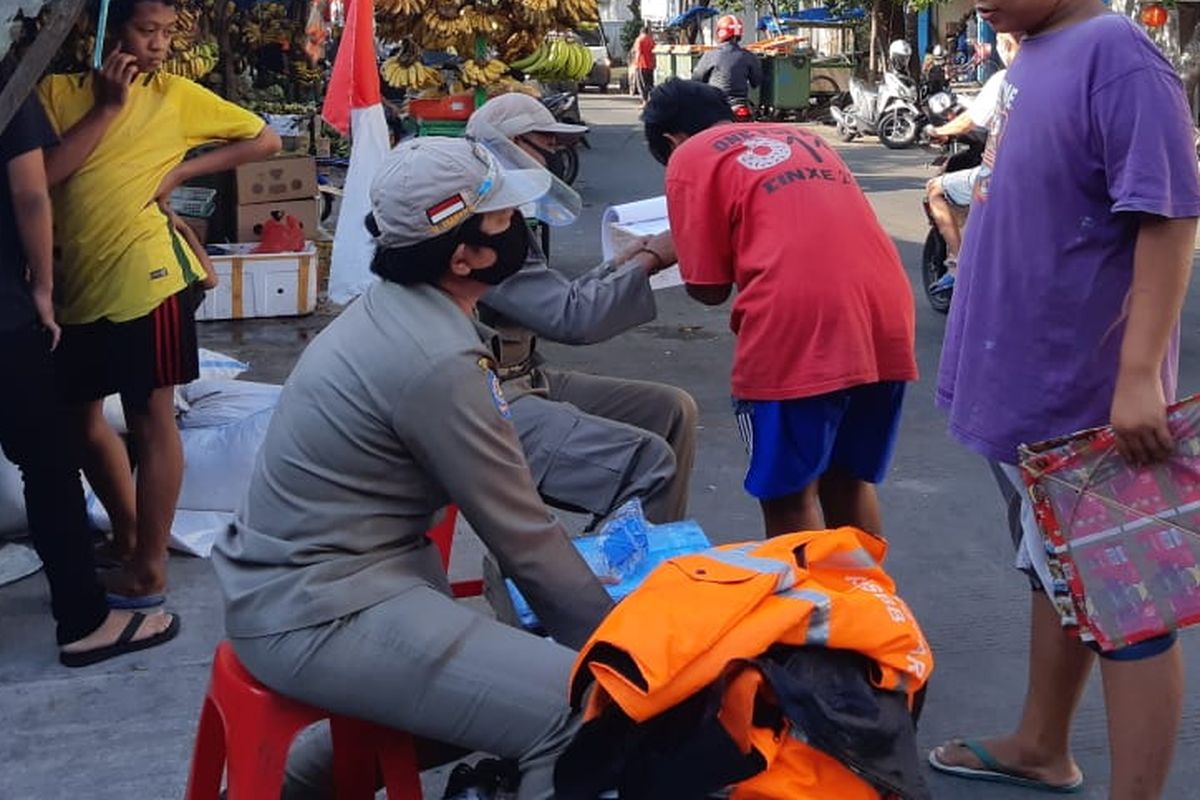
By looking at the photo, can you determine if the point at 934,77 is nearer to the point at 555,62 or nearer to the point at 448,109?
the point at 555,62

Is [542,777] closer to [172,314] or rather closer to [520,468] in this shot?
[520,468]

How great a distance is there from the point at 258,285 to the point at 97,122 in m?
4.01

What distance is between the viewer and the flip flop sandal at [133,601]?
423cm

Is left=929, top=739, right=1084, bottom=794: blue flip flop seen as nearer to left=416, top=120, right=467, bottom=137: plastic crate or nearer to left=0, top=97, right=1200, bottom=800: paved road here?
left=0, top=97, right=1200, bottom=800: paved road

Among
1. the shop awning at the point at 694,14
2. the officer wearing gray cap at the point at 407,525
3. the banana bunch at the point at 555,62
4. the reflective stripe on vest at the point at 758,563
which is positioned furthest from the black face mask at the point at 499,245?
the shop awning at the point at 694,14

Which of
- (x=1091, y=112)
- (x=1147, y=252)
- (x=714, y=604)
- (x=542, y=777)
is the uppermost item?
(x=1091, y=112)

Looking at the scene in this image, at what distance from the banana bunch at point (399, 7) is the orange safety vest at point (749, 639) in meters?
7.16

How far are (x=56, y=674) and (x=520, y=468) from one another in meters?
2.01

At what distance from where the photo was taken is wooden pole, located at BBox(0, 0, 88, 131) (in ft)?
11.8

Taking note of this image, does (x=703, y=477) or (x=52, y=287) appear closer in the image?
(x=52, y=287)

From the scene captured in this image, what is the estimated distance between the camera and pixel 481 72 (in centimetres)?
907

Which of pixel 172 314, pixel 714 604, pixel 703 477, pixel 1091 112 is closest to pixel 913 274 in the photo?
pixel 703 477

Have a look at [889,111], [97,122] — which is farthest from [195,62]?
[889,111]

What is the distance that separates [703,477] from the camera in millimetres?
5641
